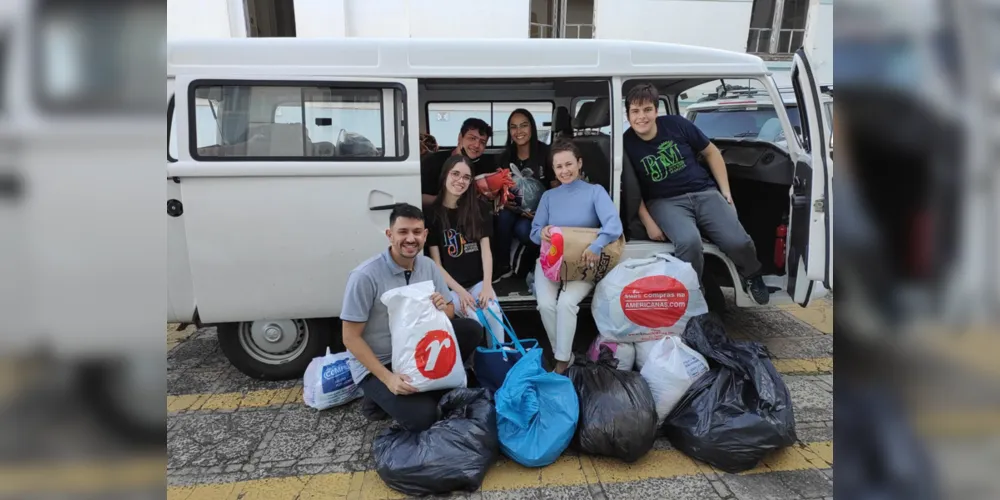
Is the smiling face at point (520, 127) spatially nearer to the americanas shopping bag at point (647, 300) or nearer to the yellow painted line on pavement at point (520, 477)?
the americanas shopping bag at point (647, 300)

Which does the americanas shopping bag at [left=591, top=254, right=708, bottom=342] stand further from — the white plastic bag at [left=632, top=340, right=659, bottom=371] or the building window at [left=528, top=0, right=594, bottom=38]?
the building window at [left=528, top=0, right=594, bottom=38]

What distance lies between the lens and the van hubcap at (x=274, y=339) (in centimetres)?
348

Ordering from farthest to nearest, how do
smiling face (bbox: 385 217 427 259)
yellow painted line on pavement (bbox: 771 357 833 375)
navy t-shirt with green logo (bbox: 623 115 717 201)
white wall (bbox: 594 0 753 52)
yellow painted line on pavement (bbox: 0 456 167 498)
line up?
white wall (bbox: 594 0 753 52)
yellow painted line on pavement (bbox: 771 357 833 375)
navy t-shirt with green logo (bbox: 623 115 717 201)
smiling face (bbox: 385 217 427 259)
yellow painted line on pavement (bbox: 0 456 167 498)

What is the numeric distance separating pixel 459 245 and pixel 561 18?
33.4 ft

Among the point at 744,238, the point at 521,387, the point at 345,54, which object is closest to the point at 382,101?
the point at 345,54

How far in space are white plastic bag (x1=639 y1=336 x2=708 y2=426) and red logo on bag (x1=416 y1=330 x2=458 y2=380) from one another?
110 centimetres

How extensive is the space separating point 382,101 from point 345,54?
1.10ft

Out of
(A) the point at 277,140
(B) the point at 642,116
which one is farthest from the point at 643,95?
Result: (A) the point at 277,140

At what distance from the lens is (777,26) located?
485 inches

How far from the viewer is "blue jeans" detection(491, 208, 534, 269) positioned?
389 centimetres

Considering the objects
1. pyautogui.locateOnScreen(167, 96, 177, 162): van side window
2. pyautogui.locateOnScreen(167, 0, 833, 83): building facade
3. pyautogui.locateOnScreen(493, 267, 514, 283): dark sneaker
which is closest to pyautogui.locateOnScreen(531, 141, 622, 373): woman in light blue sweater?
pyautogui.locateOnScreen(493, 267, 514, 283): dark sneaker

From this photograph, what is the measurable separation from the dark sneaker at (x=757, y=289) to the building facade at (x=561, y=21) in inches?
336

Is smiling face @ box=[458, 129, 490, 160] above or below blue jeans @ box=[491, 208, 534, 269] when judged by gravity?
above

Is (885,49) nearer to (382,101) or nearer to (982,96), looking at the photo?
(982,96)
